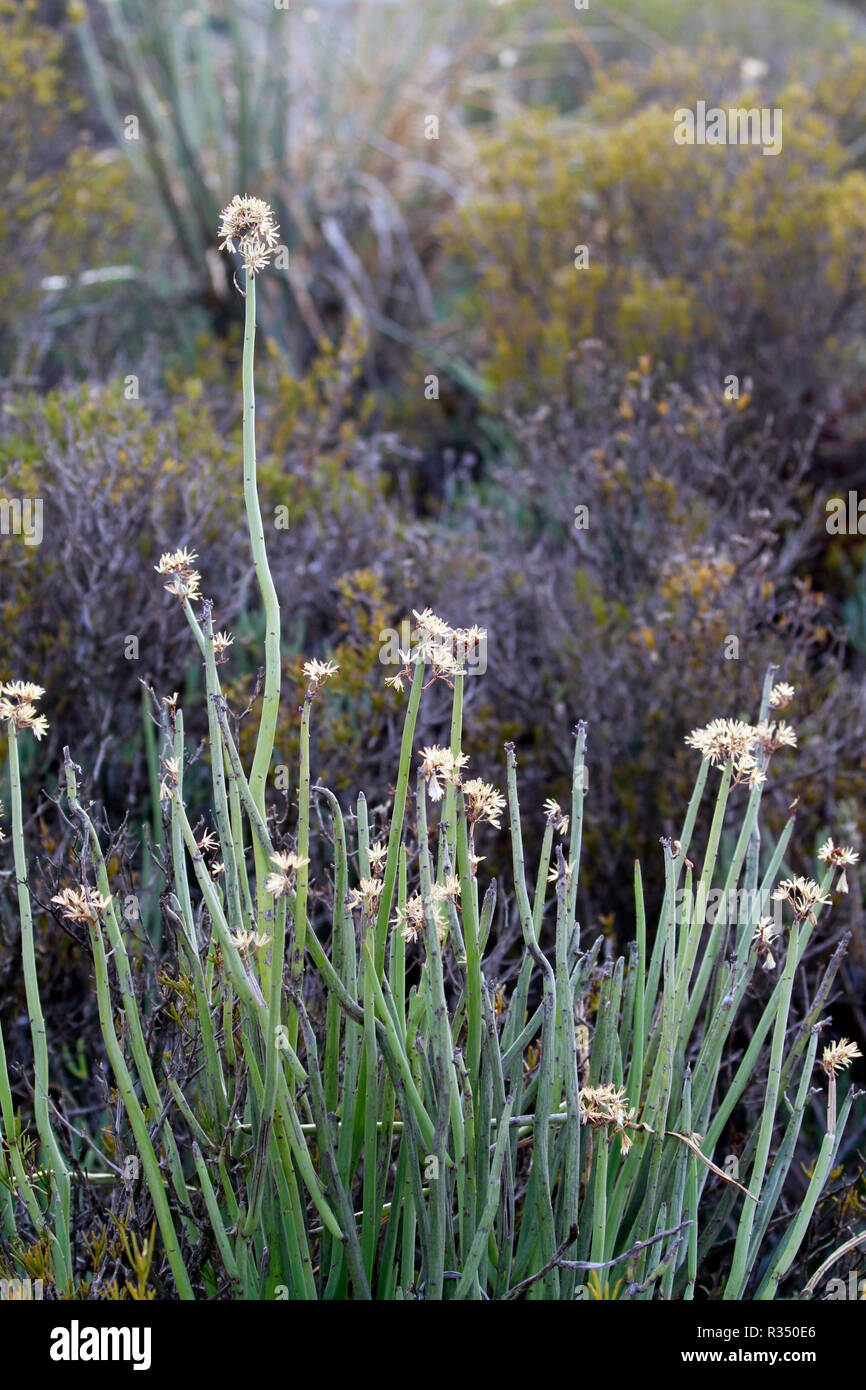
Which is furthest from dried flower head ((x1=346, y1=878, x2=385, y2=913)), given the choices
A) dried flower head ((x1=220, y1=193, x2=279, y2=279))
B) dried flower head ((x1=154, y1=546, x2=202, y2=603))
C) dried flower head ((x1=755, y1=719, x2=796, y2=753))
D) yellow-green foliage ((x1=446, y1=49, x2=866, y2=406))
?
yellow-green foliage ((x1=446, y1=49, x2=866, y2=406))

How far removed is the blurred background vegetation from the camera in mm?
2955

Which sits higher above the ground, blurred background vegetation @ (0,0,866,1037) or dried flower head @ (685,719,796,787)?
blurred background vegetation @ (0,0,866,1037)

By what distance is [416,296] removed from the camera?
6.17m

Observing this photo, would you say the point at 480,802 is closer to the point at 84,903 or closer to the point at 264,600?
the point at 264,600

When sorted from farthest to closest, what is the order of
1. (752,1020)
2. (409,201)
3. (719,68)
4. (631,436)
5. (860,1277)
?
(409,201)
(719,68)
(631,436)
(752,1020)
(860,1277)

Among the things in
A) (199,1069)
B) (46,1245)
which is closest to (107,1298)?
(46,1245)

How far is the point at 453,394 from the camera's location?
5672 millimetres

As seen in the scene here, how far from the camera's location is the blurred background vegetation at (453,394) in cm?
296

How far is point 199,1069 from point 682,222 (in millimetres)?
4443

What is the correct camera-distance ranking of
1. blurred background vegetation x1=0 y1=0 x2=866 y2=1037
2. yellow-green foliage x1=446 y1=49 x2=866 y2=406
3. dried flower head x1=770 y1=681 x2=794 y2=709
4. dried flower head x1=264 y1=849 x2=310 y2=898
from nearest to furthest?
1. dried flower head x1=264 y1=849 x2=310 y2=898
2. dried flower head x1=770 y1=681 x2=794 y2=709
3. blurred background vegetation x1=0 y1=0 x2=866 y2=1037
4. yellow-green foliage x1=446 y1=49 x2=866 y2=406

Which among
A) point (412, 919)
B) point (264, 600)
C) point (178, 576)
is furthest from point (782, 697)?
point (178, 576)

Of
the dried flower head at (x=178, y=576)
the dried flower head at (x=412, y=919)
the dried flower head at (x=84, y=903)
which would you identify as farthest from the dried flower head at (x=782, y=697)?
the dried flower head at (x=84, y=903)

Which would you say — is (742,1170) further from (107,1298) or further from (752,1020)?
(752,1020)

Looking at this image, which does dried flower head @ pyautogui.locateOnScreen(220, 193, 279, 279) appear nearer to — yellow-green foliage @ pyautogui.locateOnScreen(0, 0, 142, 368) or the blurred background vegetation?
the blurred background vegetation
